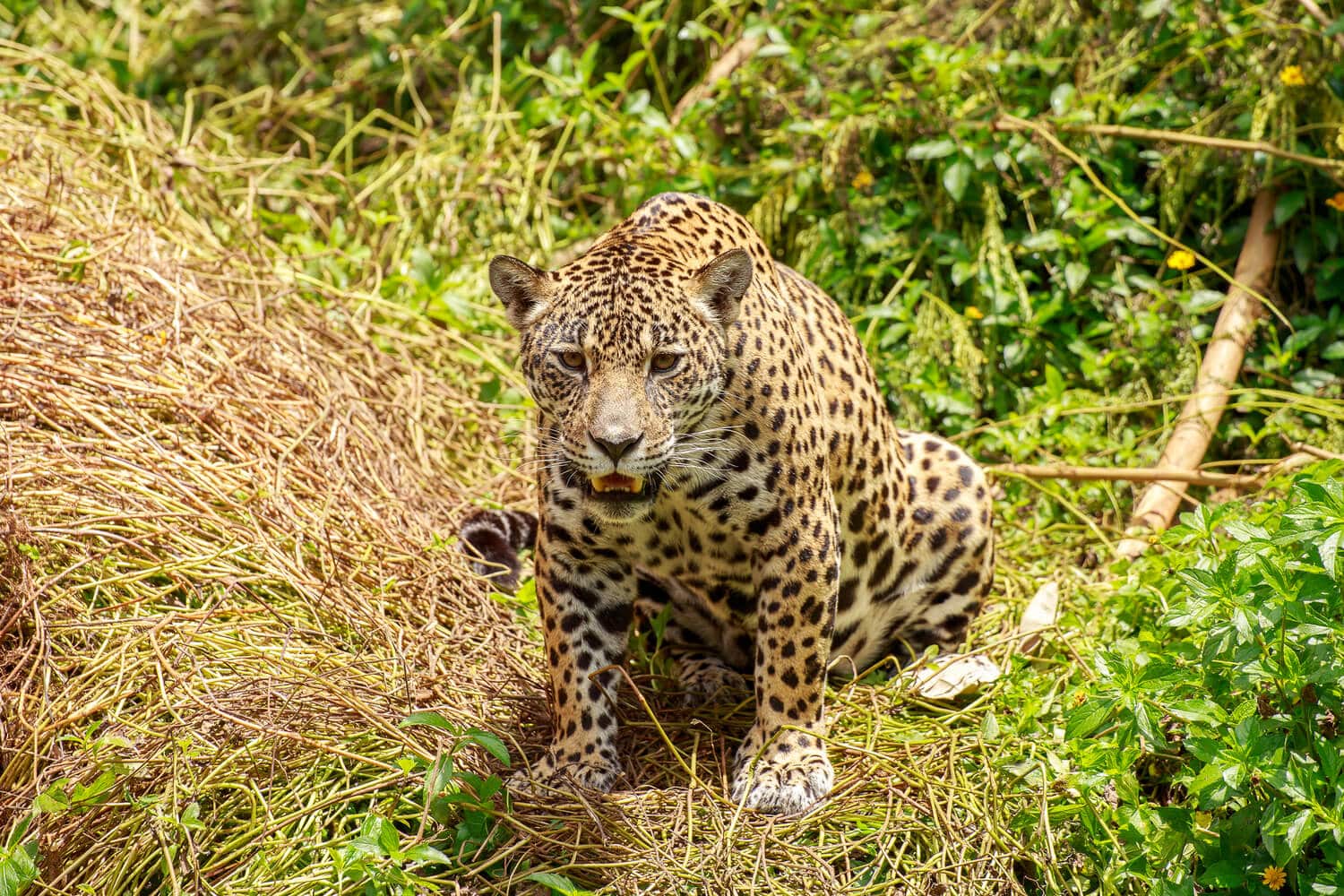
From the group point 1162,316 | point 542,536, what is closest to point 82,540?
point 542,536

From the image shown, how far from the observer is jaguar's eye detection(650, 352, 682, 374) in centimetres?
493

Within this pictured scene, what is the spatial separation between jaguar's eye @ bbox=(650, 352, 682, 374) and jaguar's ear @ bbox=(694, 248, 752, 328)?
0.25 meters

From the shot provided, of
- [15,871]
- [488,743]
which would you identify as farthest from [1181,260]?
[15,871]

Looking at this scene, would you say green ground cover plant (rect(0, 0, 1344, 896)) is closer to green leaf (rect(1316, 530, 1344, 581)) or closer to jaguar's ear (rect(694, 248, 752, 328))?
green leaf (rect(1316, 530, 1344, 581))

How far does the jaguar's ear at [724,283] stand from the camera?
5.02m

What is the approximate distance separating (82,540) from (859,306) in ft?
15.0

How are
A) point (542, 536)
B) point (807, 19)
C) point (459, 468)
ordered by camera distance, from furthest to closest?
1. point (807, 19)
2. point (459, 468)
3. point (542, 536)

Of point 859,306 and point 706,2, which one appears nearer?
point 859,306

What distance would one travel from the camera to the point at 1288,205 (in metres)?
7.79

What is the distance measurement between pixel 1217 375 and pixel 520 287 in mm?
4256

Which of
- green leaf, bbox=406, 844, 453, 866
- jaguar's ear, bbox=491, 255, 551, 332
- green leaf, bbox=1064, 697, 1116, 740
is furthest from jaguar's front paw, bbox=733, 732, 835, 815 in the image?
jaguar's ear, bbox=491, 255, 551, 332

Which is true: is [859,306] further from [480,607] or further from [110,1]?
[110,1]

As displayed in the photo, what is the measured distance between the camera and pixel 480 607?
653 cm

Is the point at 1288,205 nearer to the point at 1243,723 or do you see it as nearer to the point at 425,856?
the point at 1243,723
